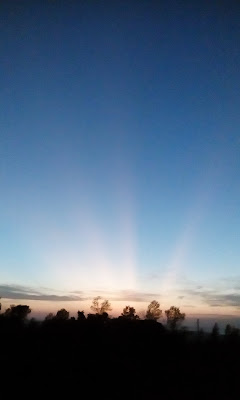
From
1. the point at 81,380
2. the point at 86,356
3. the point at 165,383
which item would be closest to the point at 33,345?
the point at 86,356

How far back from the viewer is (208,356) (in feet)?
125

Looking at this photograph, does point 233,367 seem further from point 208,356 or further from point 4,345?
point 4,345

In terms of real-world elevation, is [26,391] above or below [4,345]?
below

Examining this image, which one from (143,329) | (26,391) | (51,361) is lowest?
(26,391)

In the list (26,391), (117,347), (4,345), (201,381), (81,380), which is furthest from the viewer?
(117,347)

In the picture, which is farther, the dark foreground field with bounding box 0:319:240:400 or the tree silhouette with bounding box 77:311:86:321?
the tree silhouette with bounding box 77:311:86:321

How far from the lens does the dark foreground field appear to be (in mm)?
22484

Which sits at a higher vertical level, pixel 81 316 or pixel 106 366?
pixel 81 316

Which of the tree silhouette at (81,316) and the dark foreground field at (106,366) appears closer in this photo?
the dark foreground field at (106,366)

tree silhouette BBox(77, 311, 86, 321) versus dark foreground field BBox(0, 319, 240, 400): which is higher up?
tree silhouette BBox(77, 311, 86, 321)

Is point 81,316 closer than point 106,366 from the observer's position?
No

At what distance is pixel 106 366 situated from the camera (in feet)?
89.5

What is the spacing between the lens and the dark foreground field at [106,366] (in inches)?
885

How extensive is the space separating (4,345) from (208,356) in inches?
709
